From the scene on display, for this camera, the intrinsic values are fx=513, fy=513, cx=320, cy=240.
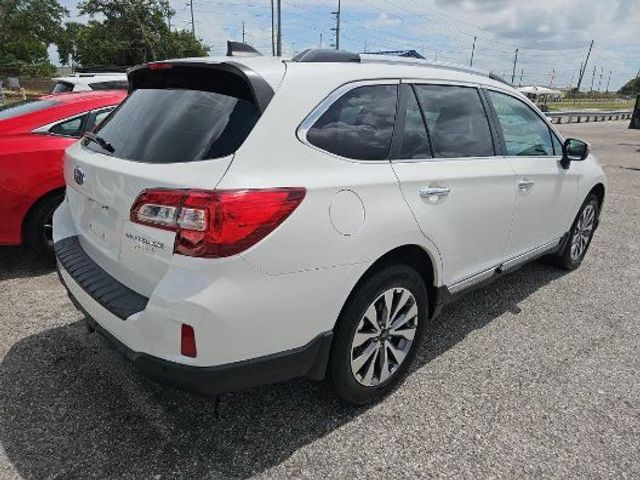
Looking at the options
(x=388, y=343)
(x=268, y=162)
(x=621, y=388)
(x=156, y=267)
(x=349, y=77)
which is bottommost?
(x=621, y=388)

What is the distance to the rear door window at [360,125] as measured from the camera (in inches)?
93.4

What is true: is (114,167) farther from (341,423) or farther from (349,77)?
(341,423)

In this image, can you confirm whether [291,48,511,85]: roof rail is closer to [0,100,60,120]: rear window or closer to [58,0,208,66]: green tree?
[0,100,60,120]: rear window

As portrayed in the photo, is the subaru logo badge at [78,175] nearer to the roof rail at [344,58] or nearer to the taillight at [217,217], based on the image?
the taillight at [217,217]

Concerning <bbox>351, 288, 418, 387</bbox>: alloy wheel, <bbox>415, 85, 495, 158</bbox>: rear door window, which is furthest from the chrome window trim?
<bbox>351, 288, 418, 387</bbox>: alloy wheel

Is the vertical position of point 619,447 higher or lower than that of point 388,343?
lower

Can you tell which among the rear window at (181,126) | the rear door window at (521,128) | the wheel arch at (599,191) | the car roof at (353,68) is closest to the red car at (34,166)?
the rear window at (181,126)

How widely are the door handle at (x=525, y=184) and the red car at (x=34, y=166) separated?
3.68 m

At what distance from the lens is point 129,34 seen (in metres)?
60.4

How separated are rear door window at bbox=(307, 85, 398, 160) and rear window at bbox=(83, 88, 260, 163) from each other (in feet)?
1.15

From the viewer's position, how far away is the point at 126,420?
2.63 meters

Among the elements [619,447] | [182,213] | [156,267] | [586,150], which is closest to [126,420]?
[156,267]

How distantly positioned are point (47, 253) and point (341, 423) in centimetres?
328

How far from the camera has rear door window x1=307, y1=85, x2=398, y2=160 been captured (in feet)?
7.79
